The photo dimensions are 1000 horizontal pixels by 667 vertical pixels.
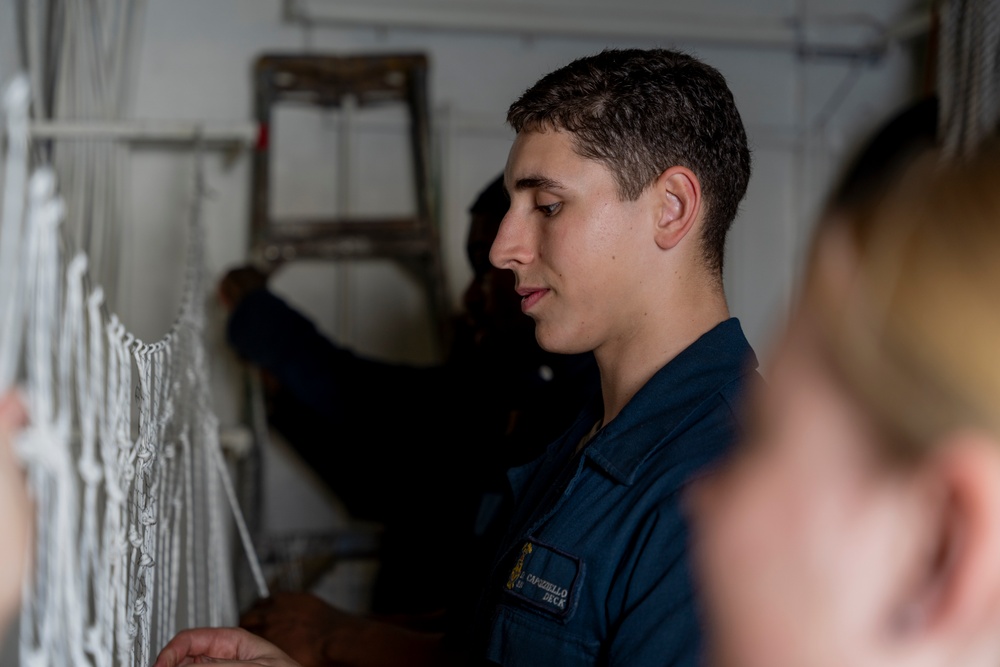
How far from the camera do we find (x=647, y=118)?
3.16ft

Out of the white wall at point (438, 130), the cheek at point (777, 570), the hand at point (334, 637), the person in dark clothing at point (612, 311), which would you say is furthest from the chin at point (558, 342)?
the white wall at point (438, 130)

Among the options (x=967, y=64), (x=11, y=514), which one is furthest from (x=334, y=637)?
(x=967, y=64)

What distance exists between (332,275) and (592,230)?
1.51 m

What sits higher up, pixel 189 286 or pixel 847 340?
pixel 847 340

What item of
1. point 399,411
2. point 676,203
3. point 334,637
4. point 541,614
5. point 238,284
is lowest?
point 334,637

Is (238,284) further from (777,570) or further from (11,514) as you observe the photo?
(777,570)

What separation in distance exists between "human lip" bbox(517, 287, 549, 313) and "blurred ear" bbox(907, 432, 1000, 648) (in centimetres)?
72

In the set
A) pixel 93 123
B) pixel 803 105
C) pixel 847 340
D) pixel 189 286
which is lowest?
pixel 189 286

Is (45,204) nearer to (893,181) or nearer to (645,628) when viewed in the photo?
(893,181)

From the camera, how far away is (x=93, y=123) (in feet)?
6.17

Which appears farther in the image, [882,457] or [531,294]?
[531,294]

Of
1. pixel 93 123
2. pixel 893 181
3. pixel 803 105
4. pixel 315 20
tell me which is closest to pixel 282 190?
pixel 315 20

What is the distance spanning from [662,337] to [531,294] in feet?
0.46

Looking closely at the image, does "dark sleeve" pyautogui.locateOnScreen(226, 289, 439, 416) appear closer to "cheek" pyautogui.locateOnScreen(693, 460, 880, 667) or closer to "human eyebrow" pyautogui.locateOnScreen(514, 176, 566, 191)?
"human eyebrow" pyautogui.locateOnScreen(514, 176, 566, 191)
